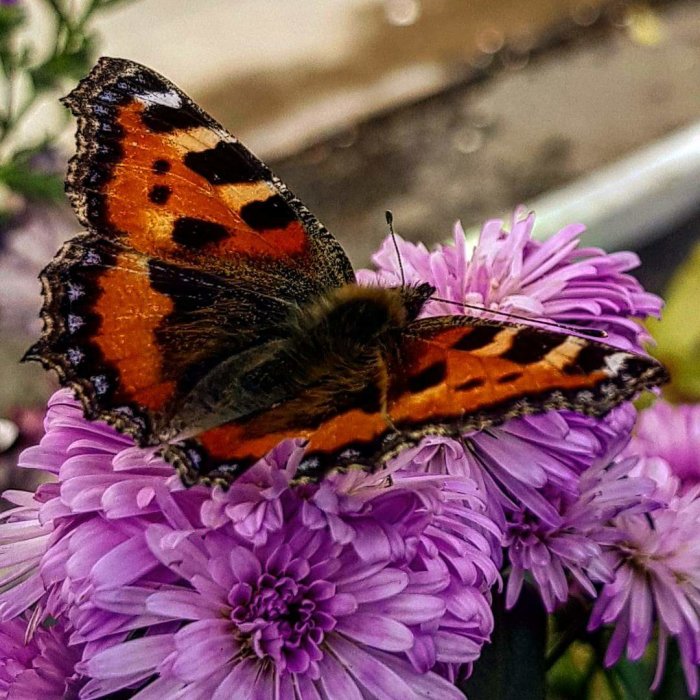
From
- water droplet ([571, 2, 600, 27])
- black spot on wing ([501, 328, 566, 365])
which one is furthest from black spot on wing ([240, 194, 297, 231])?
water droplet ([571, 2, 600, 27])

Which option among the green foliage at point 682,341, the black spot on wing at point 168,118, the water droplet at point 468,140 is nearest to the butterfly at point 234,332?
the black spot on wing at point 168,118

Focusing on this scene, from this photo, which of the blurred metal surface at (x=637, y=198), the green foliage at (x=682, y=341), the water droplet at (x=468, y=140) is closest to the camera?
the green foliage at (x=682, y=341)

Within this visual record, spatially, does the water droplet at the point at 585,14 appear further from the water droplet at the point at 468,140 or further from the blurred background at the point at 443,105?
the water droplet at the point at 468,140

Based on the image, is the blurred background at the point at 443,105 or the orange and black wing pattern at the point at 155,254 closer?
the orange and black wing pattern at the point at 155,254

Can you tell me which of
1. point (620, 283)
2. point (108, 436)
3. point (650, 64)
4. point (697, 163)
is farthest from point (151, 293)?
point (650, 64)

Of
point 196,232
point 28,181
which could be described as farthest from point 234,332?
point 28,181

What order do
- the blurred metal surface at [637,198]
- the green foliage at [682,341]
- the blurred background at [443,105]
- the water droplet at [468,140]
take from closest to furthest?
the green foliage at [682,341] < the blurred metal surface at [637,198] < the blurred background at [443,105] < the water droplet at [468,140]

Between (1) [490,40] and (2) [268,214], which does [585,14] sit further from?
(2) [268,214]
